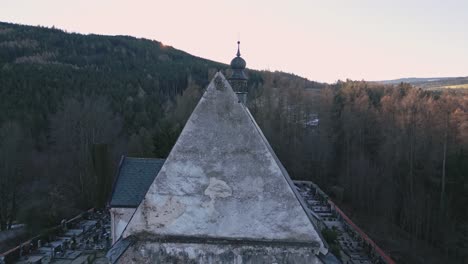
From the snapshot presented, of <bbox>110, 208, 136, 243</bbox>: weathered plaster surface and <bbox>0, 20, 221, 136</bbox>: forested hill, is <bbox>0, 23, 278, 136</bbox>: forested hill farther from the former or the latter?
<bbox>110, 208, 136, 243</bbox>: weathered plaster surface

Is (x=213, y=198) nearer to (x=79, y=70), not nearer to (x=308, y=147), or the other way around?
(x=308, y=147)

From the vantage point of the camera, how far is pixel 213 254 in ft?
23.6

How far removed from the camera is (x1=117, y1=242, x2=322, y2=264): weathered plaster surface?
275 inches

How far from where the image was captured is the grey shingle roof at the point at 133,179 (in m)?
12.7

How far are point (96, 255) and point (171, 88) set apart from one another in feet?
167

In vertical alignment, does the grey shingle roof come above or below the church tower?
below

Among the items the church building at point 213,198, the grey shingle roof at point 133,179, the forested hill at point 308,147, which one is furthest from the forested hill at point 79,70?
the church building at point 213,198

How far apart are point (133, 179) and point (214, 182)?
7008mm

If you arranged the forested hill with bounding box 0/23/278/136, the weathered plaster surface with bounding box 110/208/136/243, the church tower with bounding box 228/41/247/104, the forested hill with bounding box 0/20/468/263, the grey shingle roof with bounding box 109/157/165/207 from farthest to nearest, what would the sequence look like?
the forested hill with bounding box 0/23/278/136
the forested hill with bounding box 0/20/468/263
the church tower with bounding box 228/41/247/104
the grey shingle roof with bounding box 109/157/165/207
the weathered plaster surface with bounding box 110/208/136/243

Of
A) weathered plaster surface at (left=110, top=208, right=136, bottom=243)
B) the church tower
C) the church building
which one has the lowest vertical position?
weathered plaster surface at (left=110, top=208, right=136, bottom=243)

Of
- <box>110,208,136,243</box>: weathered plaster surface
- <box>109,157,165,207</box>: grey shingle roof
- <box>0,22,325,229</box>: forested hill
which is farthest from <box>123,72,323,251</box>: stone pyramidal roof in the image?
<box>0,22,325,229</box>: forested hill

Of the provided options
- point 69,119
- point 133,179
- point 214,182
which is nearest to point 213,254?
point 214,182

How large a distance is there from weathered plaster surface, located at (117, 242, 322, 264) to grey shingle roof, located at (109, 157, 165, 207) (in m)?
5.64

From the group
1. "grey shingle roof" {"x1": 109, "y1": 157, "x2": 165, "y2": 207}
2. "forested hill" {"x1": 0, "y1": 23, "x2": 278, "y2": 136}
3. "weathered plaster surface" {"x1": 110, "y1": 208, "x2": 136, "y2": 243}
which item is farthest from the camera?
"forested hill" {"x1": 0, "y1": 23, "x2": 278, "y2": 136}
